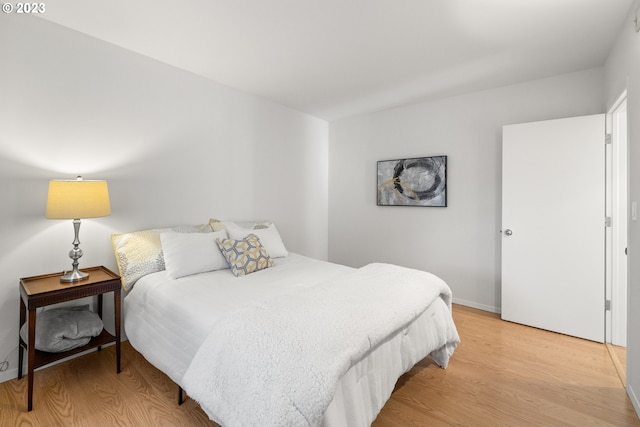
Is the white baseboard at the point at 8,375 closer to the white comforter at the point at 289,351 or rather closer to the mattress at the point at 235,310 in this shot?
the mattress at the point at 235,310

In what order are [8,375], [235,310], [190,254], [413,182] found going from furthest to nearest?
[413,182] → [190,254] → [8,375] → [235,310]

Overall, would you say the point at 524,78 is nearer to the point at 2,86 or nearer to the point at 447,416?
the point at 447,416

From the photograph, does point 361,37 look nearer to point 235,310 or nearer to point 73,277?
point 235,310

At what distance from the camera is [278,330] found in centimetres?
137

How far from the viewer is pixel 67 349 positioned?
78.0 inches

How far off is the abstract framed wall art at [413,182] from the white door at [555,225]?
0.70 metres

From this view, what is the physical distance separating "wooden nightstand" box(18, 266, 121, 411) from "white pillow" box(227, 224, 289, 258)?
1.00m

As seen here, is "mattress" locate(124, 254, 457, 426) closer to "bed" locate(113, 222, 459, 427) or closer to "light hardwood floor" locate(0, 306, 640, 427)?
"bed" locate(113, 222, 459, 427)

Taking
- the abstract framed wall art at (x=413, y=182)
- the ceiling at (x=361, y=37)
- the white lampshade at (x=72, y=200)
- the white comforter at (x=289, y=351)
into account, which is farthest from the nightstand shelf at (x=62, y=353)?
the abstract framed wall art at (x=413, y=182)

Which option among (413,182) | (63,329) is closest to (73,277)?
(63,329)

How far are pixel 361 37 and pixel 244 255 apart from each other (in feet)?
6.41

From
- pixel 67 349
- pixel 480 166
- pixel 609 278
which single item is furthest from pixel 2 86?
pixel 609 278

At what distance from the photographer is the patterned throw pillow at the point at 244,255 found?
2.48 meters

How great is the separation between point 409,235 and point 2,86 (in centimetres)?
391
